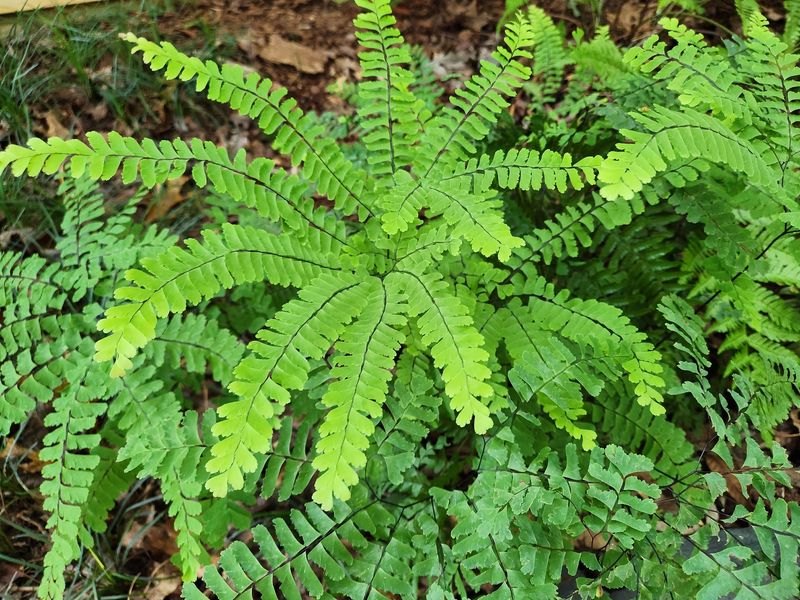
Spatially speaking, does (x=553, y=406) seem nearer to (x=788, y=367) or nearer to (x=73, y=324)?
(x=788, y=367)

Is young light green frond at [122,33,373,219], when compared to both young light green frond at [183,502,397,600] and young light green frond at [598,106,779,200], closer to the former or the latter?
young light green frond at [598,106,779,200]

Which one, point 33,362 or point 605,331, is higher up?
point 605,331

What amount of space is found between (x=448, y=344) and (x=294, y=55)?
3.23 m

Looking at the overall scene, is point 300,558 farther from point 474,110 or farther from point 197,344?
point 474,110

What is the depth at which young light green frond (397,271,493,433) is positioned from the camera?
144 centimetres

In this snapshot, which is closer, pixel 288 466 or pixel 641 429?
pixel 288 466

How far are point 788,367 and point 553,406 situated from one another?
2.84ft

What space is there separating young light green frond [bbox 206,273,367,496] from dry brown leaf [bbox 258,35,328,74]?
2.76 meters

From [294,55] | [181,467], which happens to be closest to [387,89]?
[181,467]

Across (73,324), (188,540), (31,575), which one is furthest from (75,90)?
(188,540)

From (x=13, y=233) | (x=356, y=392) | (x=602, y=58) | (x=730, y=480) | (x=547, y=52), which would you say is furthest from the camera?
(x=13, y=233)

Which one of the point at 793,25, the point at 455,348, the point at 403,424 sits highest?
the point at 793,25

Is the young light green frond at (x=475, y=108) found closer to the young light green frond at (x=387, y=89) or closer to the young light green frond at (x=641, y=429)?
the young light green frond at (x=387, y=89)

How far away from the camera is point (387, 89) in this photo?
2.00m
